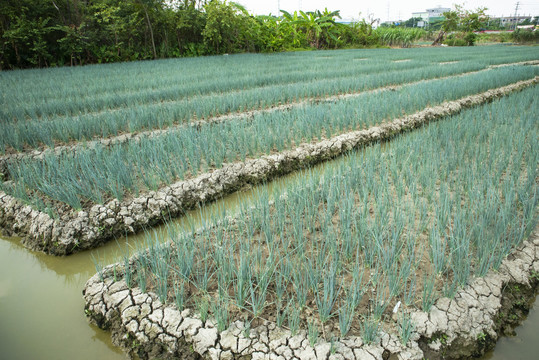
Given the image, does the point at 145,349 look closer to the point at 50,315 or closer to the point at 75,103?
the point at 50,315

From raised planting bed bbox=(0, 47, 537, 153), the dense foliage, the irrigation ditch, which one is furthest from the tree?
the irrigation ditch

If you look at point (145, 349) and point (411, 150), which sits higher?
point (411, 150)

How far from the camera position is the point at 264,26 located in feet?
57.7

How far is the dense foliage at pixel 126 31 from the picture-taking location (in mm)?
11125

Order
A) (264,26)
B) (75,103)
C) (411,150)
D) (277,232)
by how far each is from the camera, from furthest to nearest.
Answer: (264,26), (75,103), (411,150), (277,232)

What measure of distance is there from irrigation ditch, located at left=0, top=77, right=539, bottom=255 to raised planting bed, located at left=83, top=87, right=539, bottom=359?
488mm

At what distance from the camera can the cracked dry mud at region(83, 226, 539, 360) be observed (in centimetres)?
147

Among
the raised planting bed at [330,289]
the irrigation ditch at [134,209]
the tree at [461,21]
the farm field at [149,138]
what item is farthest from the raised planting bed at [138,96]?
the tree at [461,21]

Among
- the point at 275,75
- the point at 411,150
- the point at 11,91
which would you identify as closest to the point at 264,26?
the point at 275,75

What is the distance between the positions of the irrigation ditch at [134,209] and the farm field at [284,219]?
1cm

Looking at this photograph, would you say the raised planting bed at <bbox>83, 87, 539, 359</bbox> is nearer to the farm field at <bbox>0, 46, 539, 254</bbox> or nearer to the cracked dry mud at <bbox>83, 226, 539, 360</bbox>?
the cracked dry mud at <bbox>83, 226, 539, 360</bbox>

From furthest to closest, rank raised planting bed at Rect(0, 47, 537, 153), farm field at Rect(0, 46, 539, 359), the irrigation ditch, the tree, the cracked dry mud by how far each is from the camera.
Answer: the tree, raised planting bed at Rect(0, 47, 537, 153), the irrigation ditch, farm field at Rect(0, 46, 539, 359), the cracked dry mud

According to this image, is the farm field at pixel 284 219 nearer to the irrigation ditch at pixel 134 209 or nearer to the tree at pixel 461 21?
the irrigation ditch at pixel 134 209

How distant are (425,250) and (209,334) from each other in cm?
143
